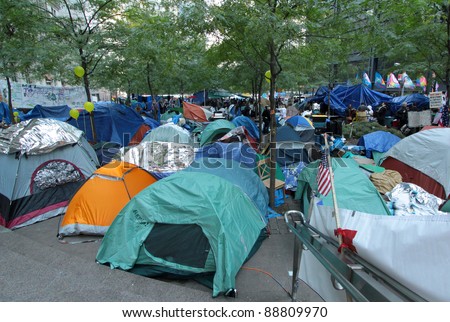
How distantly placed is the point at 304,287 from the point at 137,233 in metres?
2.65

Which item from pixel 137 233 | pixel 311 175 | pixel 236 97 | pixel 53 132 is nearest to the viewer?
pixel 137 233

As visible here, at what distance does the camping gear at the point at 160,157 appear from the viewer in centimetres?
730

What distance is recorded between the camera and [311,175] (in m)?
5.93

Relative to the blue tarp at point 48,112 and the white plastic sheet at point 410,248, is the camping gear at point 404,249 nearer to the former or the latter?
the white plastic sheet at point 410,248

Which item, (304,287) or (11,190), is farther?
(11,190)

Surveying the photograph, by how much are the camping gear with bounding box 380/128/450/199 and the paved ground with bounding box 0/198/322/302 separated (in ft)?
11.3

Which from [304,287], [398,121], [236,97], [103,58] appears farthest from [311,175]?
[236,97]

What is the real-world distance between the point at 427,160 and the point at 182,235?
558 cm

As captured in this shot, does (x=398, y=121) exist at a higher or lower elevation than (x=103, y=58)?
lower

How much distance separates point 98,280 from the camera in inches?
155

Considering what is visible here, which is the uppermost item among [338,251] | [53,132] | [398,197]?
[53,132]

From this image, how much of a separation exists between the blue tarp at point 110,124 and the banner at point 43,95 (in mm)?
2897

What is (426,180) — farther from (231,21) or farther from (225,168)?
(231,21)

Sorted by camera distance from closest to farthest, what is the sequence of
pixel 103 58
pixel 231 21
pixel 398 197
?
pixel 398 197 → pixel 231 21 → pixel 103 58
